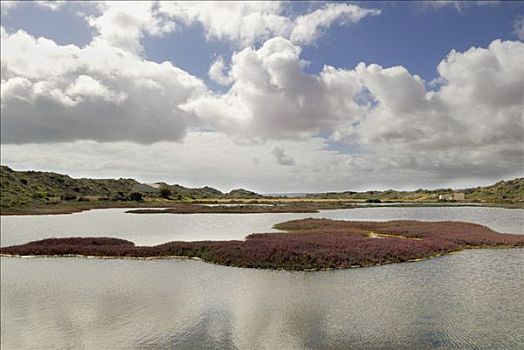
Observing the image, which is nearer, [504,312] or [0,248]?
[504,312]

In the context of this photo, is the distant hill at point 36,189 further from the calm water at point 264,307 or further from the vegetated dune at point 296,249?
the calm water at point 264,307

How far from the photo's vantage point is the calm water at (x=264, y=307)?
2000 centimetres

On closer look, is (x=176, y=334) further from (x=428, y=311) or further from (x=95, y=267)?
(x=95, y=267)

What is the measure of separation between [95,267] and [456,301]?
30304 millimetres

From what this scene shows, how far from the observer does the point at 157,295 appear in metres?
28.0

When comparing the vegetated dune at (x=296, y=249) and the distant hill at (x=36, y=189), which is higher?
the distant hill at (x=36, y=189)

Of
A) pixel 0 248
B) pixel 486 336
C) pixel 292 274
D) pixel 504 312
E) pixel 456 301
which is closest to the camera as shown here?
pixel 486 336

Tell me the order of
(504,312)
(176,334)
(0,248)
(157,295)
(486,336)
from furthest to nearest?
(0,248) < (157,295) < (504,312) < (176,334) < (486,336)

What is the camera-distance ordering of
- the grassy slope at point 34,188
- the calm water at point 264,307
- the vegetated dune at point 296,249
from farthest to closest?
1. the grassy slope at point 34,188
2. the vegetated dune at point 296,249
3. the calm water at point 264,307

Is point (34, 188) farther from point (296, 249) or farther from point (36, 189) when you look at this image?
point (296, 249)

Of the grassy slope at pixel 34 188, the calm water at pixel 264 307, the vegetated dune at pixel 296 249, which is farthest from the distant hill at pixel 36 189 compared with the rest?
the calm water at pixel 264 307

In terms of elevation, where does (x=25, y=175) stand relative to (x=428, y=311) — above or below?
above

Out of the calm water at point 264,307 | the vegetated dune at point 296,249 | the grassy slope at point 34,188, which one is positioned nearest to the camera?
Result: the calm water at point 264,307

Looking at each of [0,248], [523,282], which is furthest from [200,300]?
[0,248]
